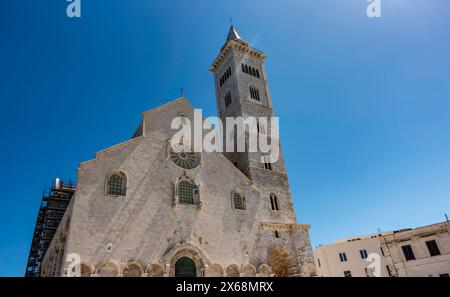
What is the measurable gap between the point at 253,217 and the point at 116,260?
11.0 meters

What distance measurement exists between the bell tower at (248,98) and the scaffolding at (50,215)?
18.1 metres

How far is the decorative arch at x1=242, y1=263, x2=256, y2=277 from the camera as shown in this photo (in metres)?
21.7

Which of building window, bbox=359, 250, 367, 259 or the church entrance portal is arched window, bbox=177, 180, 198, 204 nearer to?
the church entrance portal

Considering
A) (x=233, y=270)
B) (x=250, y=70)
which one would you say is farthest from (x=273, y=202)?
(x=250, y=70)

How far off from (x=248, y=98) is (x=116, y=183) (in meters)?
17.0

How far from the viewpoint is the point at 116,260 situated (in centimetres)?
1795

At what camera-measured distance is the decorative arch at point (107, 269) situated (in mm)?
17241

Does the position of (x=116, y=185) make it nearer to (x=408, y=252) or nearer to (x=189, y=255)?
(x=189, y=255)

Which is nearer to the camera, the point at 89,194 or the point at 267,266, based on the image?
the point at 89,194

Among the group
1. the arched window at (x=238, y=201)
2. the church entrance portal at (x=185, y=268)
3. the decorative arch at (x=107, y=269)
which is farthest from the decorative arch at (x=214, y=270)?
the decorative arch at (x=107, y=269)

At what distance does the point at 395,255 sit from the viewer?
36344mm
